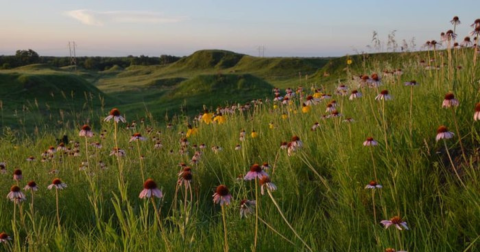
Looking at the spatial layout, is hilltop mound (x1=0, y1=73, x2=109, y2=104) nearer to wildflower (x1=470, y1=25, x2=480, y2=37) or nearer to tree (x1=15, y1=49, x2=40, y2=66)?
wildflower (x1=470, y1=25, x2=480, y2=37)

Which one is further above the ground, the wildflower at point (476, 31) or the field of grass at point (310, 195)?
the wildflower at point (476, 31)

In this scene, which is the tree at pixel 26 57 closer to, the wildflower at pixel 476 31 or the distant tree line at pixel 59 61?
the distant tree line at pixel 59 61

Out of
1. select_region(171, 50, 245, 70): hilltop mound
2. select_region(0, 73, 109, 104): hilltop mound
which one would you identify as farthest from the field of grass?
select_region(171, 50, 245, 70): hilltop mound

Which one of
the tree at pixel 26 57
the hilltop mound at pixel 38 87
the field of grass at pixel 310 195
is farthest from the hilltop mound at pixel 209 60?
the field of grass at pixel 310 195

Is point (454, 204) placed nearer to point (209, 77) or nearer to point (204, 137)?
point (204, 137)

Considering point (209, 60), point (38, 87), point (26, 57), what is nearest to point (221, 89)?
point (38, 87)

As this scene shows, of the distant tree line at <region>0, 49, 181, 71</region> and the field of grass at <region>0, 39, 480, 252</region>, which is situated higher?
the distant tree line at <region>0, 49, 181, 71</region>

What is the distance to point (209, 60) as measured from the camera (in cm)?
5028

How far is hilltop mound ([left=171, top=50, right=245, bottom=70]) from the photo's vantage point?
4906 cm

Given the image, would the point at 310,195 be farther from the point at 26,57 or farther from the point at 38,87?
the point at 26,57

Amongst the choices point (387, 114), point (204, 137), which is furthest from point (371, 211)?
point (204, 137)

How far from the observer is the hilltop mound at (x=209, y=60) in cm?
4906

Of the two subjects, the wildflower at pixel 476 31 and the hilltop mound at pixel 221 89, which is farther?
the hilltop mound at pixel 221 89

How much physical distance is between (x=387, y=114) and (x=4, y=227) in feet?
10.6
